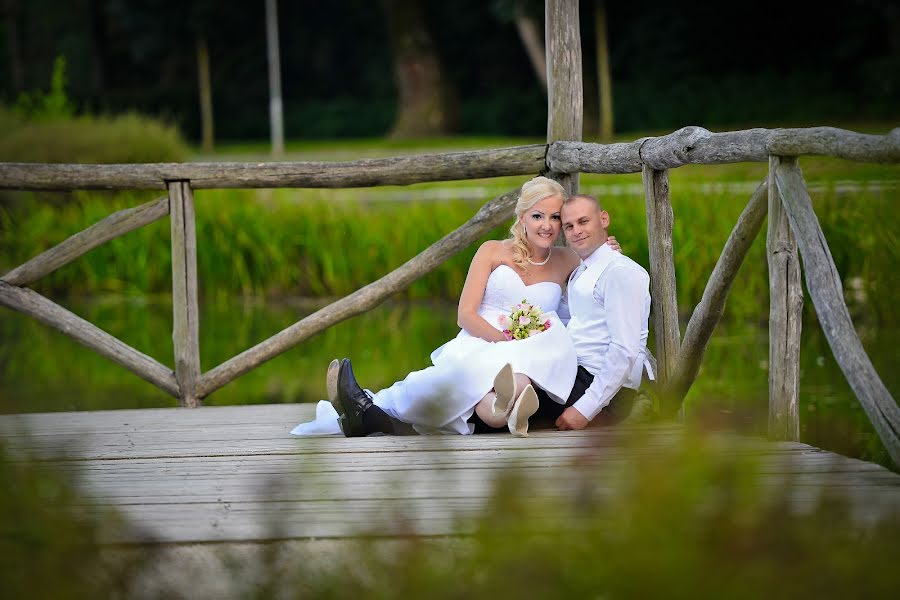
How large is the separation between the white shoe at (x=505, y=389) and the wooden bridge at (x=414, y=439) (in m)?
0.14

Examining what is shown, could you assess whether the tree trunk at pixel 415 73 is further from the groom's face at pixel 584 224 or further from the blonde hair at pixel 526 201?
the groom's face at pixel 584 224

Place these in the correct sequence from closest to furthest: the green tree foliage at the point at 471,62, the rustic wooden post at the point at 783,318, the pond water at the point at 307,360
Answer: the rustic wooden post at the point at 783,318, the pond water at the point at 307,360, the green tree foliage at the point at 471,62

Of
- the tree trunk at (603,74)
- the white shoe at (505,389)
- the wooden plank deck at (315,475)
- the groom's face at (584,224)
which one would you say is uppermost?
the tree trunk at (603,74)

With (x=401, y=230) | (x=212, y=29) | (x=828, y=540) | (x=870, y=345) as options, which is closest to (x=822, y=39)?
(x=212, y=29)

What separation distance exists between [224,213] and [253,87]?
24.6 m

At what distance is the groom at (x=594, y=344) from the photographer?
167 inches

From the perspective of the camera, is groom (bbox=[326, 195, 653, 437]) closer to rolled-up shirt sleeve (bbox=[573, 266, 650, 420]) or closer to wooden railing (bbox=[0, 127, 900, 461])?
rolled-up shirt sleeve (bbox=[573, 266, 650, 420])

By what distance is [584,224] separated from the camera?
4.41m

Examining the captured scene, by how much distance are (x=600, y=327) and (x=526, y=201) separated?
511 millimetres

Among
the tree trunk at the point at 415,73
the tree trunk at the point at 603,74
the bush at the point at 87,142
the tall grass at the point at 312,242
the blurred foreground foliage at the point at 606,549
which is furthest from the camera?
the tree trunk at the point at 415,73

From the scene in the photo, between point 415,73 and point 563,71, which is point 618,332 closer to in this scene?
point 563,71

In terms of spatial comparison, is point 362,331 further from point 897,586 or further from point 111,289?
point 897,586

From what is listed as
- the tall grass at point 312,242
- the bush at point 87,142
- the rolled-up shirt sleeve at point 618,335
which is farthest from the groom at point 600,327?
the bush at point 87,142

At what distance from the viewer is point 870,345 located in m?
7.73
